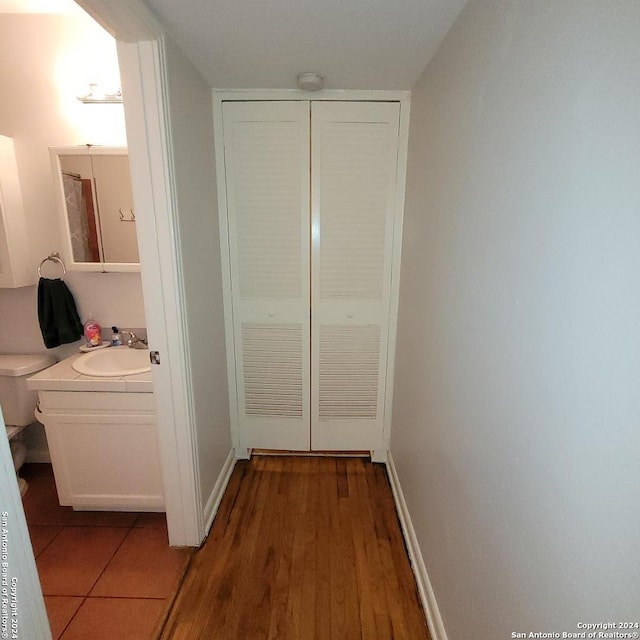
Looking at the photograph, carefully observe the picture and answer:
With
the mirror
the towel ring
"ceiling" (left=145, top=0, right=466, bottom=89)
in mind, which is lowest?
the towel ring

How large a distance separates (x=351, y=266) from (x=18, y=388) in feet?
6.50

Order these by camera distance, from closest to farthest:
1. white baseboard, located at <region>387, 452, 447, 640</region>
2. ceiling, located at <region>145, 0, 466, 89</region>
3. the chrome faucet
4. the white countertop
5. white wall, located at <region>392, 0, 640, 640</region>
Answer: white wall, located at <region>392, 0, 640, 640</region>
ceiling, located at <region>145, 0, 466, 89</region>
white baseboard, located at <region>387, 452, 447, 640</region>
the white countertop
the chrome faucet

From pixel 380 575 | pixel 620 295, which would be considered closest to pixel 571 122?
pixel 620 295

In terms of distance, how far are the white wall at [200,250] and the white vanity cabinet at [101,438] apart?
0.79 feet

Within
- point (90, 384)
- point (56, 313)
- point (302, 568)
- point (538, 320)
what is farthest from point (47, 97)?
point (302, 568)

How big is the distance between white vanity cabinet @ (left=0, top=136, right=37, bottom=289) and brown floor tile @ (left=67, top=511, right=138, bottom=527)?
4.19ft

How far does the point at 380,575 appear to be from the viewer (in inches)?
58.9

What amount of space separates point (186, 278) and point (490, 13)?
4.36 feet

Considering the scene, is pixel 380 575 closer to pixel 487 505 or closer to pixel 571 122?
pixel 487 505

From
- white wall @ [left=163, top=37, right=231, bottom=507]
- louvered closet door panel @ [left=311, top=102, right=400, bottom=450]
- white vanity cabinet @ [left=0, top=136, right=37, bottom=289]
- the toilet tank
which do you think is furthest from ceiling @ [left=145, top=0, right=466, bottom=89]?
the toilet tank

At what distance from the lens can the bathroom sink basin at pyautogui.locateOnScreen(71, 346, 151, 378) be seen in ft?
5.87

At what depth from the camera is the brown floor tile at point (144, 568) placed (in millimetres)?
1427

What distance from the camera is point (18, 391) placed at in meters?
1.90

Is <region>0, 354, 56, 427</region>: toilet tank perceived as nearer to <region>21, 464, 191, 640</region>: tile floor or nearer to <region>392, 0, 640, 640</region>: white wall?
<region>21, 464, 191, 640</region>: tile floor
